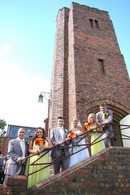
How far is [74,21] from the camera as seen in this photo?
1062cm

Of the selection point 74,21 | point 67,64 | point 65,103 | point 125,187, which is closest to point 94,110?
point 65,103

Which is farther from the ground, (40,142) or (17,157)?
(40,142)

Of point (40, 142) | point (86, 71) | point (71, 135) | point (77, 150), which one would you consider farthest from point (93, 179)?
point (86, 71)

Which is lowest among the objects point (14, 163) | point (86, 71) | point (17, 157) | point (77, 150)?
point (14, 163)

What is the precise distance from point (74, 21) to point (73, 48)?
2504 mm

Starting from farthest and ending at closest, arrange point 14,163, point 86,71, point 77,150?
point 86,71 → point 77,150 → point 14,163

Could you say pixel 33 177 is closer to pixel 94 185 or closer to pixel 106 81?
pixel 94 185

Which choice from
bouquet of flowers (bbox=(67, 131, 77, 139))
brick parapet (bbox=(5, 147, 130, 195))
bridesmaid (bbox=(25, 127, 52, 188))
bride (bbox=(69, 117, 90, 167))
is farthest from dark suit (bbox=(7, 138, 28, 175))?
bouquet of flowers (bbox=(67, 131, 77, 139))

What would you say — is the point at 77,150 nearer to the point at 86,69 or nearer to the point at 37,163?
the point at 37,163

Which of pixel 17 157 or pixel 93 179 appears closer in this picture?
pixel 17 157

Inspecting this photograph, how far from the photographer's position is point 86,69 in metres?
8.67

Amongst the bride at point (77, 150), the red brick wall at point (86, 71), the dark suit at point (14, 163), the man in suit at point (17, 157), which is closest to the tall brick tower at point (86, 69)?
the red brick wall at point (86, 71)

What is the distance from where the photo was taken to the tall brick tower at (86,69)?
25.5 feet

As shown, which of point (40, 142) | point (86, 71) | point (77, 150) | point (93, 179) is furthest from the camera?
point (86, 71)
